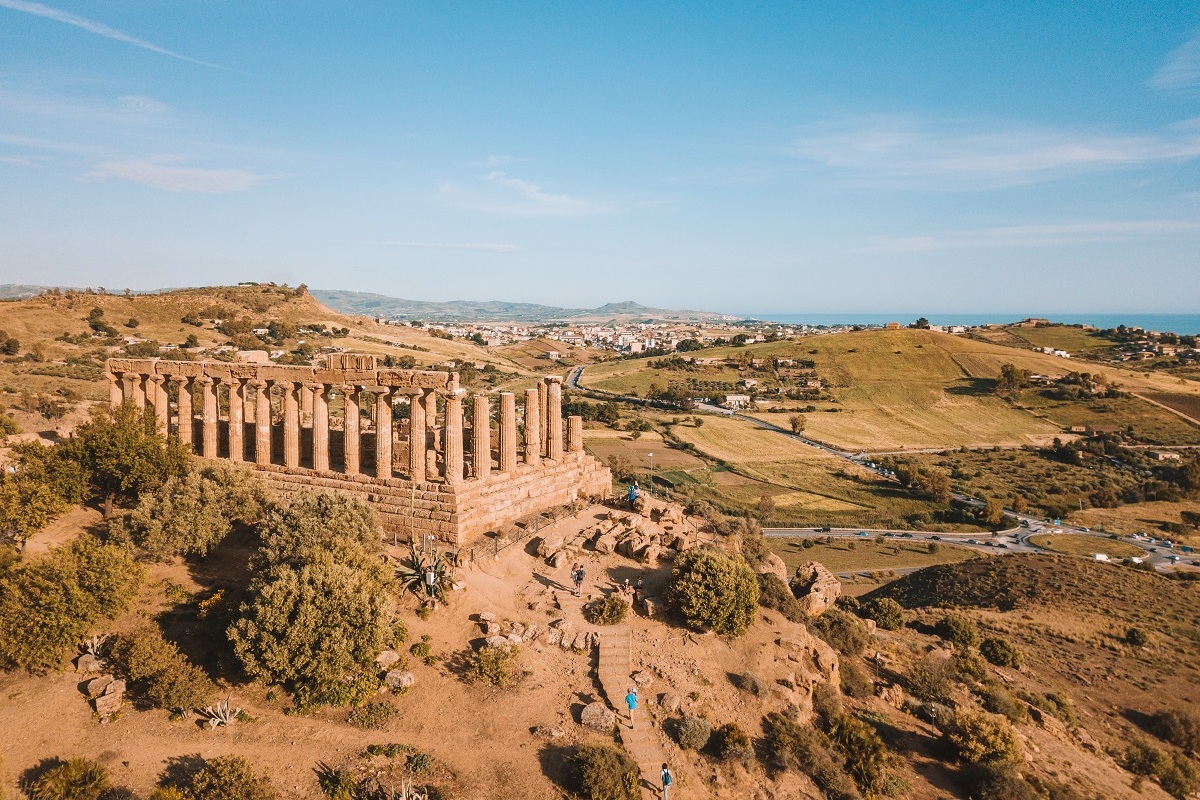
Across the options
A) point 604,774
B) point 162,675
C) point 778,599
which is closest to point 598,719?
point 604,774

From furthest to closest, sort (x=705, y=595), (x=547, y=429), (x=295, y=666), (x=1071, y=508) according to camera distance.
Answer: (x=1071, y=508) → (x=547, y=429) → (x=705, y=595) → (x=295, y=666)

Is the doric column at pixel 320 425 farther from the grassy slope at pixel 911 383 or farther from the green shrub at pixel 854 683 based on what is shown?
the grassy slope at pixel 911 383

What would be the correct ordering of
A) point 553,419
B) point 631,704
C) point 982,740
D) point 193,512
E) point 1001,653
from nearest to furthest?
point 631,704
point 982,740
point 193,512
point 1001,653
point 553,419

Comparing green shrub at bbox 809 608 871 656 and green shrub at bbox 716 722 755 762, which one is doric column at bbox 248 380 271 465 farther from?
green shrub at bbox 809 608 871 656

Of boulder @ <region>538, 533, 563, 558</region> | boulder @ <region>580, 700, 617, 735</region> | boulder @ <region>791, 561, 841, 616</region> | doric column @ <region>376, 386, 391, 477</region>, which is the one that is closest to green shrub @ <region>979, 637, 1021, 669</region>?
boulder @ <region>791, 561, 841, 616</region>

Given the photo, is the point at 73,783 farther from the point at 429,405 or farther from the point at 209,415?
the point at 209,415

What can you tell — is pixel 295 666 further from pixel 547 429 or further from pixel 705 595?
pixel 547 429

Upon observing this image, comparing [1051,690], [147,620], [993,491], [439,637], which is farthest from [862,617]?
[993,491]
